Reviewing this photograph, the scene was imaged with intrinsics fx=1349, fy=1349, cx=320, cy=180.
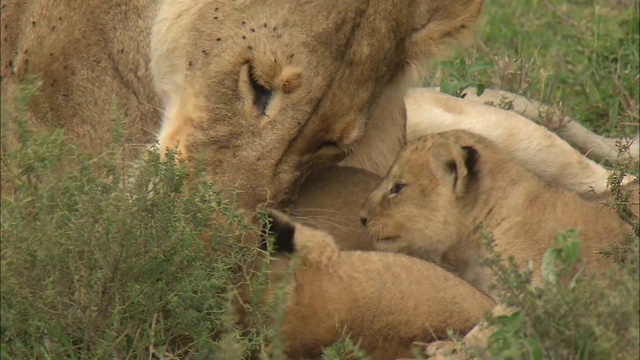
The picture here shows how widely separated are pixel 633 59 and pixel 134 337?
4.34 metres

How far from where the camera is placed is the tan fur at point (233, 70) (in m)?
4.45

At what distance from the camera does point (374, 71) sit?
15.4ft

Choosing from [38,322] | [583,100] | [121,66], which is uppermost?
[121,66]

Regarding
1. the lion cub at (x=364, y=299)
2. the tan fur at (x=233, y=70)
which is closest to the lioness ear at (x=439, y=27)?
the tan fur at (x=233, y=70)

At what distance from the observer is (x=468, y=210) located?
488 cm

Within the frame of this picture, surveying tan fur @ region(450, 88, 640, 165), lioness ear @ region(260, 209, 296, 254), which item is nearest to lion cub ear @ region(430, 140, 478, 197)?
lioness ear @ region(260, 209, 296, 254)

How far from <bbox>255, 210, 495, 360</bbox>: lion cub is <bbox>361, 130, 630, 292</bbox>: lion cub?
1.51 ft

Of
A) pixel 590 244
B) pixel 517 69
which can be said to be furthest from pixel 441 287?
pixel 517 69

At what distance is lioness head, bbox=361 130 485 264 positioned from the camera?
488 centimetres

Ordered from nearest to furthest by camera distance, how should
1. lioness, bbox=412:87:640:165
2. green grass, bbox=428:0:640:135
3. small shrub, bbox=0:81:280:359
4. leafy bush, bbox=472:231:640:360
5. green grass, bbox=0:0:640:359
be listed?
1. leafy bush, bbox=472:231:640:360
2. green grass, bbox=0:0:640:359
3. small shrub, bbox=0:81:280:359
4. lioness, bbox=412:87:640:165
5. green grass, bbox=428:0:640:135

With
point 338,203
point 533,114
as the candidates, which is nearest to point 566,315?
point 338,203

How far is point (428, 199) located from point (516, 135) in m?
1.56

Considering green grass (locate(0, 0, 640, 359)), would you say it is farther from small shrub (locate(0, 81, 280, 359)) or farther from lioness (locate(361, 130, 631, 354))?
lioness (locate(361, 130, 631, 354))

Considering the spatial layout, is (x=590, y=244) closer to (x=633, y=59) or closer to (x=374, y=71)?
(x=374, y=71)
